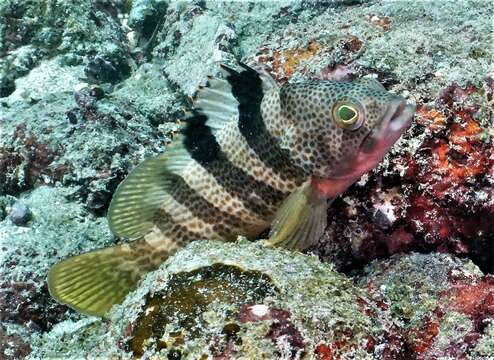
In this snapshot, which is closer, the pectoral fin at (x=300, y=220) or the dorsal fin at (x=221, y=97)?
the pectoral fin at (x=300, y=220)

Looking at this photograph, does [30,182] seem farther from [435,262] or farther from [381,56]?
[435,262]

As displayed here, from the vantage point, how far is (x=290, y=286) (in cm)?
230

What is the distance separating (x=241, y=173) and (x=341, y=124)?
2.34ft

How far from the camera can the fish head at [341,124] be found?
→ 2.87 m

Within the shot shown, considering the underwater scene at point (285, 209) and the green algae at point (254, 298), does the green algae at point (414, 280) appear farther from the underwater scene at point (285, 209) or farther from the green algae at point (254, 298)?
the green algae at point (254, 298)

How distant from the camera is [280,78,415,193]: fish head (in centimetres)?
287

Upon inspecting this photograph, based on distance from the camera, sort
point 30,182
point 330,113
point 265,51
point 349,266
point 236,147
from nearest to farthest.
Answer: point 330,113
point 236,147
point 349,266
point 265,51
point 30,182

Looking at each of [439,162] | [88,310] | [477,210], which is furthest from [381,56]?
[88,310]

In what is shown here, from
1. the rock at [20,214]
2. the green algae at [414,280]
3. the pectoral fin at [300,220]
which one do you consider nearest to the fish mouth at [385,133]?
the pectoral fin at [300,220]

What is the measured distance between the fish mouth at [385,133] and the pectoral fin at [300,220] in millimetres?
312

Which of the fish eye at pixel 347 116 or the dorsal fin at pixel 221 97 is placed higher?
the fish eye at pixel 347 116

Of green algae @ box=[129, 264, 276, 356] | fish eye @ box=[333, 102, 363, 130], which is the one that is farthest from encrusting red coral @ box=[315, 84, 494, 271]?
green algae @ box=[129, 264, 276, 356]

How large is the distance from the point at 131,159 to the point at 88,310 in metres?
1.92

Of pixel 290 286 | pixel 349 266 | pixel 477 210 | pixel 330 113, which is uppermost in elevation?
pixel 330 113
